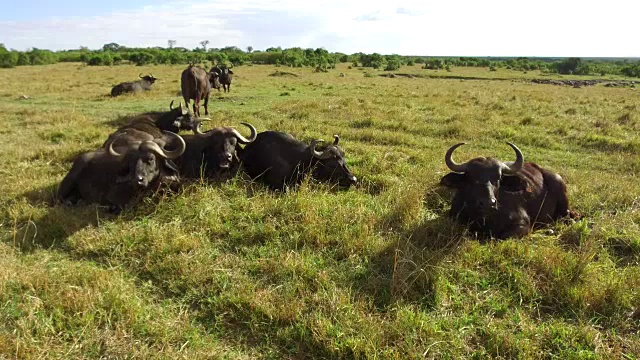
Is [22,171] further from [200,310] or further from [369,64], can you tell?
[369,64]

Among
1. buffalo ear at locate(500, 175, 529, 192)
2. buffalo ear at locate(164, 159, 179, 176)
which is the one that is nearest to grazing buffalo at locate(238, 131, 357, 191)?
buffalo ear at locate(164, 159, 179, 176)

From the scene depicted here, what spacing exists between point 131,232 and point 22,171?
3561 millimetres

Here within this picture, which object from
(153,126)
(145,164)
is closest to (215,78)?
(153,126)

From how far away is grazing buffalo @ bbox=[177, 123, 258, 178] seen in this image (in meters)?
6.85

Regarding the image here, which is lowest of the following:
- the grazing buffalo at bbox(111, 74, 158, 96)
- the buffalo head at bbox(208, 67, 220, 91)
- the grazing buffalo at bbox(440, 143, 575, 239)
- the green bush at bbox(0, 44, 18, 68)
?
the grazing buffalo at bbox(440, 143, 575, 239)

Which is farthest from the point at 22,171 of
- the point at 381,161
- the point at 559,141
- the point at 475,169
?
the point at 559,141

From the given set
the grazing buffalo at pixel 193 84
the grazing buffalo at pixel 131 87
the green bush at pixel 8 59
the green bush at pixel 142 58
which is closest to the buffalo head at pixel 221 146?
the grazing buffalo at pixel 193 84

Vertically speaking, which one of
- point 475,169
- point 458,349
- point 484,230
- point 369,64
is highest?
point 369,64

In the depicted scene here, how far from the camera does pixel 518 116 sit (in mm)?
14188

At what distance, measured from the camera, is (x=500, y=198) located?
527 centimetres

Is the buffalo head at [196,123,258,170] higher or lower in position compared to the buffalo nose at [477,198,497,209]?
higher

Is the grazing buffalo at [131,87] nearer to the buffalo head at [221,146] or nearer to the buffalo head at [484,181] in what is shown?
the buffalo head at [221,146]

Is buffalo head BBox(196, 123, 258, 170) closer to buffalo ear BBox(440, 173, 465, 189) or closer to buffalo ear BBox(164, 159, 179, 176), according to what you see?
buffalo ear BBox(164, 159, 179, 176)

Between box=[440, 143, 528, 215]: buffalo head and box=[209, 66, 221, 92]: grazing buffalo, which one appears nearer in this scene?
box=[440, 143, 528, 215]: buffalo head
